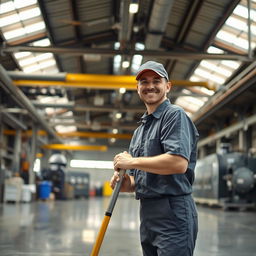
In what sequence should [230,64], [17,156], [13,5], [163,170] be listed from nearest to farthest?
[163,170], [13,5], [230,64], [17,156]

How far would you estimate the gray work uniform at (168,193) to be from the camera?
73.5 inches

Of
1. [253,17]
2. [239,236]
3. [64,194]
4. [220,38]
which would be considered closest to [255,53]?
[220,38]

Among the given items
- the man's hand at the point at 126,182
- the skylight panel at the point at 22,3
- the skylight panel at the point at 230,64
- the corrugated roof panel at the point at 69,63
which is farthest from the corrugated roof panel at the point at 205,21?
the man's hand at the point at 126,182

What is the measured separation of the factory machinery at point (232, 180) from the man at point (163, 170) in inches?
592

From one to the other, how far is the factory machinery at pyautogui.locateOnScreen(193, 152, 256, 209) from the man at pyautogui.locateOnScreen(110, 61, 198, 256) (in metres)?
15.0

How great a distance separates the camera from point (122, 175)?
2.08m

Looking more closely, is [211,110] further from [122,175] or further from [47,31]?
[122,175]

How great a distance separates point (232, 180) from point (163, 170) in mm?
15475

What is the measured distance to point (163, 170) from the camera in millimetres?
1838

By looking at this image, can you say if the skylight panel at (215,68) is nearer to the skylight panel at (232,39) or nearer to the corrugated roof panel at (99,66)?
the skylight panel at (232,39)

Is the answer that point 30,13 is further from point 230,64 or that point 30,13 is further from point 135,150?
point 135,150

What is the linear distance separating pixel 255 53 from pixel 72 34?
24.4 ft

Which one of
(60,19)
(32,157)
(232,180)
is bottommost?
(232,180)

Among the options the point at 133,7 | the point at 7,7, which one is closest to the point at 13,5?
the point at 7,7
